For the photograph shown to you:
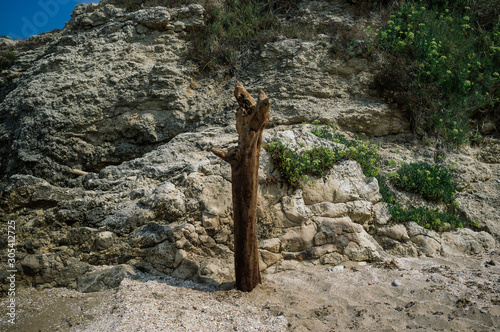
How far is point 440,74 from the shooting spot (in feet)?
26.0


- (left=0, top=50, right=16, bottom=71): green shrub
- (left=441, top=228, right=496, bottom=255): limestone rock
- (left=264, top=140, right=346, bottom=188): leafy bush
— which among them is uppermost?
(left=0, top=50, right=16, bottom=71): green shrub

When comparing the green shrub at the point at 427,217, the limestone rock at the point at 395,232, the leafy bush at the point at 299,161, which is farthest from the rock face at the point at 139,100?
the limestone rock at the point at 395,232

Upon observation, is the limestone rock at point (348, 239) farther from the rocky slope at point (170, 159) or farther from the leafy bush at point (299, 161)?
the leafy bush at point (299, 161)

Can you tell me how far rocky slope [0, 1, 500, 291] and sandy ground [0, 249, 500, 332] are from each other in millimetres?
418

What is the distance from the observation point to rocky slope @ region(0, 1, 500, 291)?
5109 millimetres

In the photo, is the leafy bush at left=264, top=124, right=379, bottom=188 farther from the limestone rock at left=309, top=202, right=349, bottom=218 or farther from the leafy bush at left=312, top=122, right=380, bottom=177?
the limestone rock at left=309, top=202, right=349, bottom=218

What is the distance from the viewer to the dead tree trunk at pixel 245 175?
14.0 ft

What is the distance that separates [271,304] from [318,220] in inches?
73.1

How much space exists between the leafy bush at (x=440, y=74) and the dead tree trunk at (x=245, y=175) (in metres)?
5.14

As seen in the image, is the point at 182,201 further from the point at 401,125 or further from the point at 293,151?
the point at 401,125

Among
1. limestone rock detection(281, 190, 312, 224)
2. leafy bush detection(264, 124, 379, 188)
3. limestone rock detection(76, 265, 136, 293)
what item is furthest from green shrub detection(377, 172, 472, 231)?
limestone rock detection(76, 265, 136, 293)

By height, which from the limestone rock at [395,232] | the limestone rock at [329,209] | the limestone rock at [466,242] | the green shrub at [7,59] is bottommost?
the limestone rock at [466,242]

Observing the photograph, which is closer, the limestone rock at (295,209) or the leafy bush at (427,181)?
the limestone rock at (295,209)

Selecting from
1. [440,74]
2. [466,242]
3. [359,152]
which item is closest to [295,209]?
[359,152]
